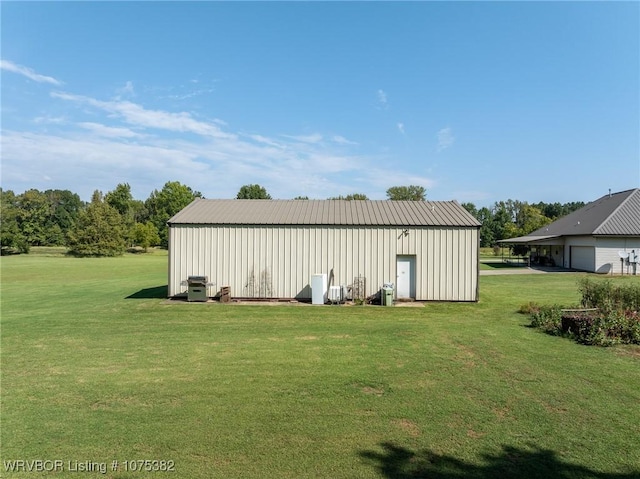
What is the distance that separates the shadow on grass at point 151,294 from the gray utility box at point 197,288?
6.62 feet

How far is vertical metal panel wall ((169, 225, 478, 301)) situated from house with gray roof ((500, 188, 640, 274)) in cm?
2039

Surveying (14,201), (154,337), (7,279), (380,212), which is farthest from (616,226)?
(14,201)

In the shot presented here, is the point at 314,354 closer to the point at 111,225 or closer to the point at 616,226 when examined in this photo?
the point at 616,226

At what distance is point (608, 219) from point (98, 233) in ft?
223

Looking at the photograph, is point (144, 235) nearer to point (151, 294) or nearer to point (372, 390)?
point (151, 294)

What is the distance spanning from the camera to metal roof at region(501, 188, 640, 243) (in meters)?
29.5

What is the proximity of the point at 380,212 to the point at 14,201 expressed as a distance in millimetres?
88001

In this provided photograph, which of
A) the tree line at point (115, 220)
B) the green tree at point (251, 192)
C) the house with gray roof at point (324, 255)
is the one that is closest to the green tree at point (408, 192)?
the tree line at point (115, 220)

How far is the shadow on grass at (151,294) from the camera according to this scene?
54.9 feet

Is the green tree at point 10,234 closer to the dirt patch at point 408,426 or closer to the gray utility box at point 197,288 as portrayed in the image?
the gray utility box at point 197,288

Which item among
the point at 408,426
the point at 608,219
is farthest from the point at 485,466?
the point at 608,219

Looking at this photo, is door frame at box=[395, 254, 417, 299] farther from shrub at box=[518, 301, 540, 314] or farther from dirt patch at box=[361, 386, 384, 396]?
dirt patch at box=[361, 386, 384, 396]

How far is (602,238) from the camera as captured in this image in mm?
29203

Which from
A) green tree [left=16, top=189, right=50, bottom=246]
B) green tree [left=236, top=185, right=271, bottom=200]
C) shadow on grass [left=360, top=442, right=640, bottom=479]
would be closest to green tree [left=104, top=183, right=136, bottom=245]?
green tree [left=16, top=189, right=50, bottom=246]
